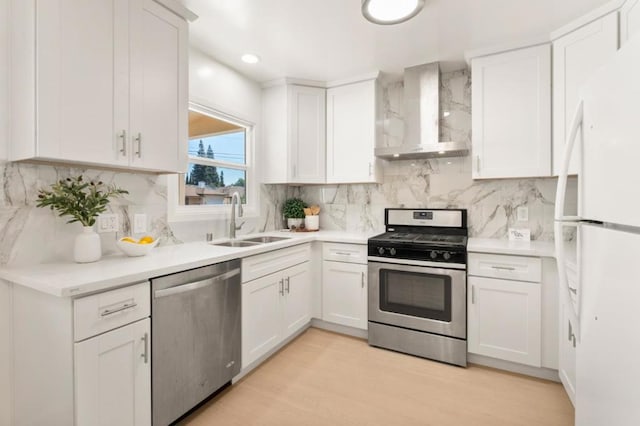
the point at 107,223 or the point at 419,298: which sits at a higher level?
the point at 107,223

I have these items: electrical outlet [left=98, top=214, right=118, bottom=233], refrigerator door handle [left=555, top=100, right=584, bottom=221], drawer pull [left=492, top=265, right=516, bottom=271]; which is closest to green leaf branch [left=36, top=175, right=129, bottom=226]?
electrical outlet [left=98, top=214, right=118, bottom=233]

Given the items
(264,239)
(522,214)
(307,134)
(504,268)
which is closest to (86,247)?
(264,239)

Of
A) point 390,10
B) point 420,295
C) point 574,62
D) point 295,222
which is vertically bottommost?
point 420,295

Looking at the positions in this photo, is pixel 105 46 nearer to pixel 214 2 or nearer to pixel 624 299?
pixel 214 2

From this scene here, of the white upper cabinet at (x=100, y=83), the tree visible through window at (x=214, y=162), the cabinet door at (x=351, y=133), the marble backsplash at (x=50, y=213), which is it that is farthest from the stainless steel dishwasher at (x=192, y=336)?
the cabinet door at (x=351, y=133)

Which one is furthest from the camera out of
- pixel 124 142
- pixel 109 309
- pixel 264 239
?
pixel 264 239

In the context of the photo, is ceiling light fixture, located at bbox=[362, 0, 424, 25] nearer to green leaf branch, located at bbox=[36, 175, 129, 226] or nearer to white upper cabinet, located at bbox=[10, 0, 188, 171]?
white upper cabinet, located at bbox=[10, 0, 188, 171]

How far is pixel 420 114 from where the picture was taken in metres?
2.90

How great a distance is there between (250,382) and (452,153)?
2.58 m

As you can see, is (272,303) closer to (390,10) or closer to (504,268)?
(504,268)

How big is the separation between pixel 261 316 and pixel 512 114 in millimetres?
2566

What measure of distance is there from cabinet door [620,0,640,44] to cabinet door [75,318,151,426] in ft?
10.3

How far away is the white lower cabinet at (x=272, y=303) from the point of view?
86.1 inches

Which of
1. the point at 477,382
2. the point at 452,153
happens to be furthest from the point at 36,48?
the point at 477,382
